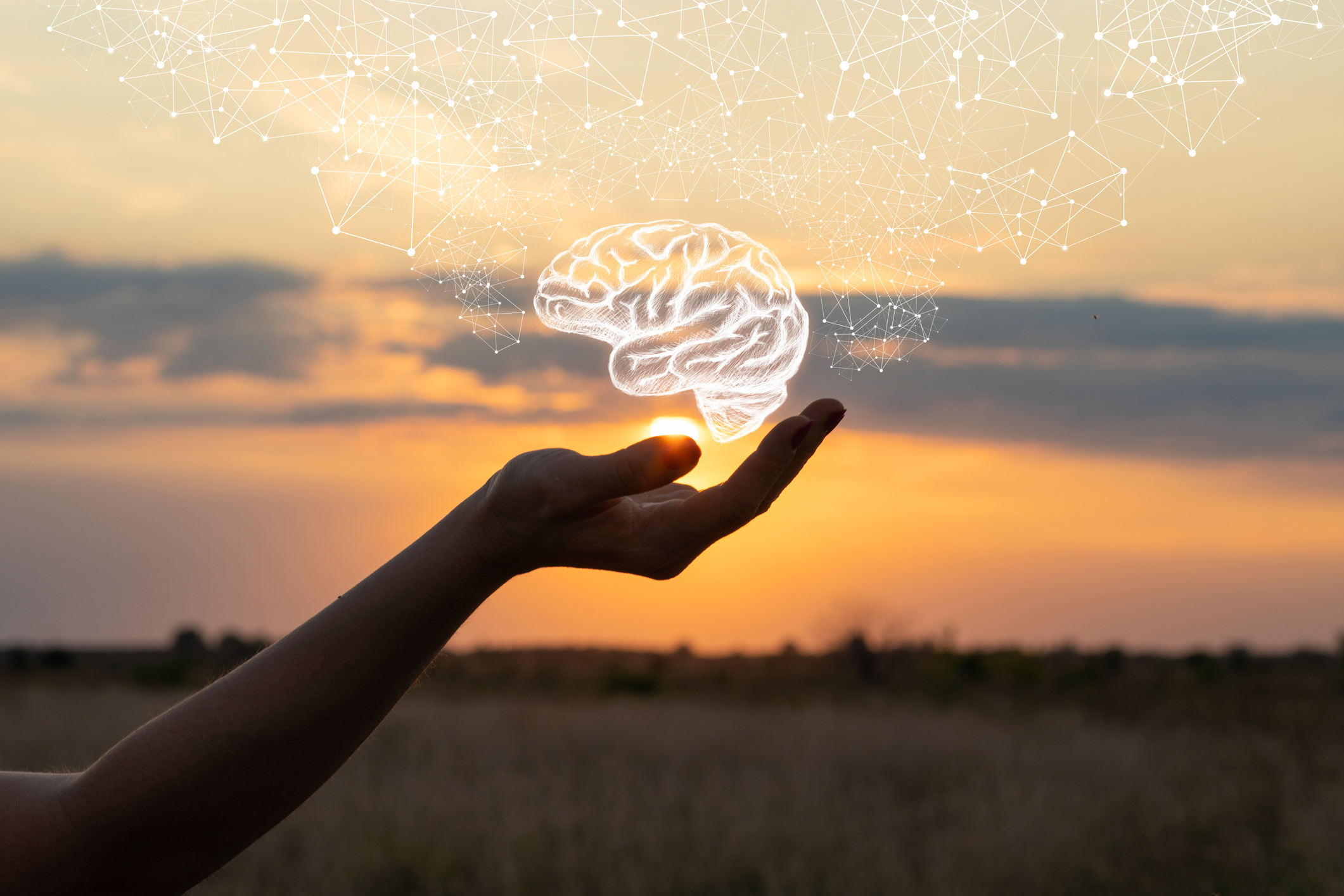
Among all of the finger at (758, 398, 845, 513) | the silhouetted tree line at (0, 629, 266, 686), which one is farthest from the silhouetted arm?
the silhouetted tree line at (0, 629, 266, 686)

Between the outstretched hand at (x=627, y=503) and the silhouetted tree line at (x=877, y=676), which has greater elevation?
the outstretched hand at (x=627, y=503)

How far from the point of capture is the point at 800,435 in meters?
2.03

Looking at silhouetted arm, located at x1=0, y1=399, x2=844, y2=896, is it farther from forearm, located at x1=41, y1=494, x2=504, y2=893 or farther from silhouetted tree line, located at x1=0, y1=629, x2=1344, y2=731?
silhouetted tree line, located at x1=0, y1=629, x2=1344, y2=731

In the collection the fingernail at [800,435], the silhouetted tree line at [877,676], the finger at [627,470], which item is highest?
the finger at [627,470]

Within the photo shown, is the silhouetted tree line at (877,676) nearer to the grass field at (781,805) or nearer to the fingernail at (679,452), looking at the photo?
the grass field at (781,805)

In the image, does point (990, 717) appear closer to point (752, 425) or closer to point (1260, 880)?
point (1260, 880)

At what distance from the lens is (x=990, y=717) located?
57.1ft

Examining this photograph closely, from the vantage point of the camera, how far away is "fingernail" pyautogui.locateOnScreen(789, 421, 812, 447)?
2.00 meters

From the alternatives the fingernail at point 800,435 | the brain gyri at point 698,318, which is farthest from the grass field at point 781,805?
the fingernail at point 800,435

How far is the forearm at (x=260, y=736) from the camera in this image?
5.63 feet

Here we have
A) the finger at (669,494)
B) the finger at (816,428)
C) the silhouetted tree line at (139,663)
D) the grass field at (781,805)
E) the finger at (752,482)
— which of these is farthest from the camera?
the silhouetted tree line at (139,663)

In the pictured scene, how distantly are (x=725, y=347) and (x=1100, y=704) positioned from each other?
788 inches

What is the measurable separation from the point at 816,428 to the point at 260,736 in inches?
45.0

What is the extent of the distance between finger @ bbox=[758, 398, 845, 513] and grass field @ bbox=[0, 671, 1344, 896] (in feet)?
22.5
